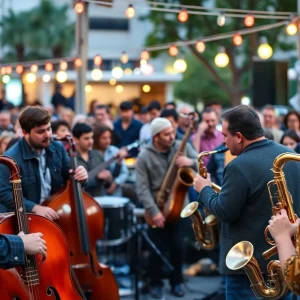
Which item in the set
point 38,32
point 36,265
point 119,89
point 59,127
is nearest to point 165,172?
point 59,127

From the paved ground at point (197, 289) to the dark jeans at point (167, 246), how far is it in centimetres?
31

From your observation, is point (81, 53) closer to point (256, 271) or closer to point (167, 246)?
point (167, 246)

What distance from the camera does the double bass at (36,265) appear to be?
19.7 ft

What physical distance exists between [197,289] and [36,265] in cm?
512

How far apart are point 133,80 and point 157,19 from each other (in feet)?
17.6

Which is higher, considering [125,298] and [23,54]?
[23,54]

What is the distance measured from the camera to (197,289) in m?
11.0

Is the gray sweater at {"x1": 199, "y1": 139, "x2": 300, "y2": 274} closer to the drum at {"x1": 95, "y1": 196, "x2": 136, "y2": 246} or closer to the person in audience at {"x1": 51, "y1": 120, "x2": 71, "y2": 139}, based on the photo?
the drum at {"x1": 95, "y1": 196, "x2": 136, "y2": 246}

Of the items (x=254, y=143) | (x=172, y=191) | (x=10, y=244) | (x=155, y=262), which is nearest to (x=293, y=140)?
(x=172, y=191)

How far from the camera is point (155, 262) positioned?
10.4 meters

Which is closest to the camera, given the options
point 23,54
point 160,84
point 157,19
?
point 157,19

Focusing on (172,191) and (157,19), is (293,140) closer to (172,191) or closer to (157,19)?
(172,191)

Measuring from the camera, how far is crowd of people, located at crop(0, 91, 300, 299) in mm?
6203

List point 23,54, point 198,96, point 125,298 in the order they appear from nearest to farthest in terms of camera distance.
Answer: point 125,298, point 23,54, point 198,96
